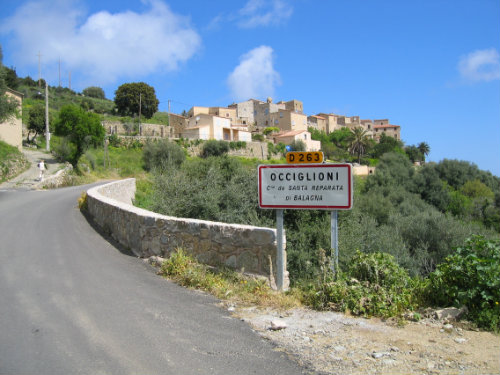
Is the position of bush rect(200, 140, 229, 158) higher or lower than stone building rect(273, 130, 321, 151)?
lower

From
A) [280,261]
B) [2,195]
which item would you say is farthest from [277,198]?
[2,195]

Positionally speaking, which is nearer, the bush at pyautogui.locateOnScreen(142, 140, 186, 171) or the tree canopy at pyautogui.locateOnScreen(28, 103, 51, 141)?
the bush at pyautogui.locateOnScreen(142, 140, 186, 171)

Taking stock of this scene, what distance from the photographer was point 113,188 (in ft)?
53.1

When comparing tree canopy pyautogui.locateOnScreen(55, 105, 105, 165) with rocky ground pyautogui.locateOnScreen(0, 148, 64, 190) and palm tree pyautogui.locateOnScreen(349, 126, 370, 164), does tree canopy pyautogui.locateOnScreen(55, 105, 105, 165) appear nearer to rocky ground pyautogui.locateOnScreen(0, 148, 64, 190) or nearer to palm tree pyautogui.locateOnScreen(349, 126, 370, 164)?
rocky ground pyautogui.locateOnScreen(0, 148, 64, 190)

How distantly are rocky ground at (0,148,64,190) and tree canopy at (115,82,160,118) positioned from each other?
1272 inches

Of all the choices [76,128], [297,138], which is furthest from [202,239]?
[297,138]

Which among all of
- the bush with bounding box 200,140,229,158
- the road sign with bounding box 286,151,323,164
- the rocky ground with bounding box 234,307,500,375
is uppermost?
the bush with bounding box 200,140,229,158

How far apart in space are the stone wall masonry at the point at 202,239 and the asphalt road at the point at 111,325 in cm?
54

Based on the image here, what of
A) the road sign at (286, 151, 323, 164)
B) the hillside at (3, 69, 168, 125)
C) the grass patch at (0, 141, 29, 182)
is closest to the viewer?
the road sign at (286, 151, 323, 164)

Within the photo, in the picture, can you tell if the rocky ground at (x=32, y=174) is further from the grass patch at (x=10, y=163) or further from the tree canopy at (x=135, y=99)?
the tree canopy at (x=135, y=99)

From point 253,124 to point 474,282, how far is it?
311 ft

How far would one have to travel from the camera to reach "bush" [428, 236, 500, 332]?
3.69 meters

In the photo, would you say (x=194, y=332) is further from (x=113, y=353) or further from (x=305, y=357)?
(x=305, y=357)

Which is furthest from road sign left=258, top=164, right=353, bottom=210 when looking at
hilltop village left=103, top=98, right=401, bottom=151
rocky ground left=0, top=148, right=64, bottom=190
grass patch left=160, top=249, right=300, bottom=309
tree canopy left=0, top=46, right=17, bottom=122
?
hilltop village left=103, top=98, right=401, bottom=151
